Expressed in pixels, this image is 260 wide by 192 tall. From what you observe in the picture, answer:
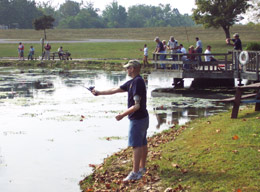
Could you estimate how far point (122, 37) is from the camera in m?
83.2

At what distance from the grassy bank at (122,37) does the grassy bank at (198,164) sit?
104 feet

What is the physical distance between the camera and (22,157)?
40.2 feet

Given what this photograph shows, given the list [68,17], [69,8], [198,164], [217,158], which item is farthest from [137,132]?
[69,8]

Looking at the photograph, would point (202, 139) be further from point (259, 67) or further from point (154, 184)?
point (259, 67)

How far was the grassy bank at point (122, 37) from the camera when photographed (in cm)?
5378

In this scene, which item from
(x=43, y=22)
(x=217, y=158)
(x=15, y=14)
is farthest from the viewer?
(x=15, y=14)

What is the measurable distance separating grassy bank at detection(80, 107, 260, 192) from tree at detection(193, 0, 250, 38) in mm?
49410

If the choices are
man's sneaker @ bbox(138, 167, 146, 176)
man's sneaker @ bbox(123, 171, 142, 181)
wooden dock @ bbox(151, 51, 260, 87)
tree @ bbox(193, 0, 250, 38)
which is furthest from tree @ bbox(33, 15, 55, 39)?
man's sneaker @ bbox(123, 171, 142, 181)

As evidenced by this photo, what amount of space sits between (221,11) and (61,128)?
48148mm

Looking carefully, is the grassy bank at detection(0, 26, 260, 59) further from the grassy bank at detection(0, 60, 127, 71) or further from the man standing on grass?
the man standing on grass

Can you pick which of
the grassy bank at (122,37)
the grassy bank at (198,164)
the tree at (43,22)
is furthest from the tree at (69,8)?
the grassy bank at (198,164)

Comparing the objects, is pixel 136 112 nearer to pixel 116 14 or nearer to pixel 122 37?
pixel 122 37

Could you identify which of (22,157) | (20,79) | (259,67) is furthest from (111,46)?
(22,157)

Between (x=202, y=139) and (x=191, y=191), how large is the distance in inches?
130
